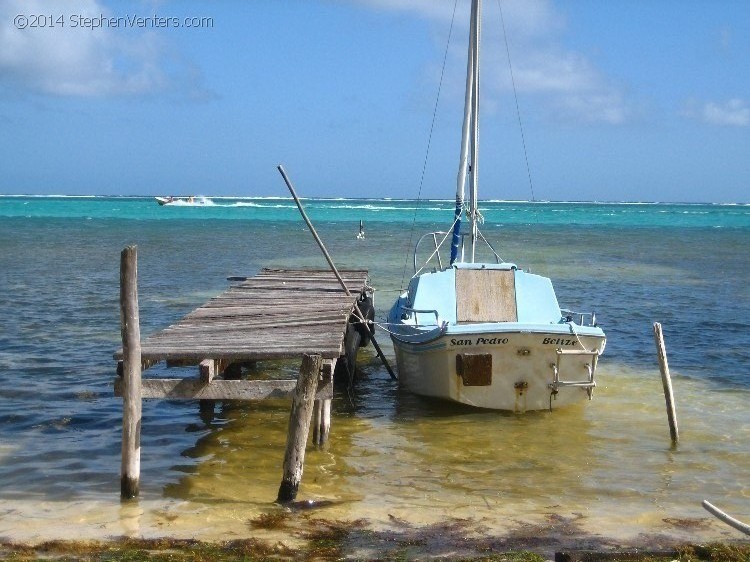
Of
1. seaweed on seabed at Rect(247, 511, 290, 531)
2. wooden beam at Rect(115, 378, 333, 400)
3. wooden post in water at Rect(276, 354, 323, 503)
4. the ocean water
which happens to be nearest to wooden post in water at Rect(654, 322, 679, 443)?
the ocean water

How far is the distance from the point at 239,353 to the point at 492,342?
3913mm

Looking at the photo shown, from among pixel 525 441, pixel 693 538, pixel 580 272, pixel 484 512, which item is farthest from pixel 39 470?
pixel 580 272

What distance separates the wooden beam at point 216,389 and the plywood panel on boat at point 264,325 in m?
0.48

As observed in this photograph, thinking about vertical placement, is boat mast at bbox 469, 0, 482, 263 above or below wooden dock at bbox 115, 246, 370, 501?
above

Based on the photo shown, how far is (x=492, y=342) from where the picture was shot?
12.6m

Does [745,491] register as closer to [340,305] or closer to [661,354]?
[661,354]

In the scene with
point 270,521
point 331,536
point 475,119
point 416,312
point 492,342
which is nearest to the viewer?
point 331,536

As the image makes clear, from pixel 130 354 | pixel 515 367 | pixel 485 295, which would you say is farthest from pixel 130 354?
pixel 485 295

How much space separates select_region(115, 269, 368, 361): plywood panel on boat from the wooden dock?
1cm

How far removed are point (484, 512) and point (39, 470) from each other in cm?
504

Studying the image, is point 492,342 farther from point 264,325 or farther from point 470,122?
point 470,122

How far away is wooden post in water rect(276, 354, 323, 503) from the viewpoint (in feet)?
29.9

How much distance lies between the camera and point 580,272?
36.8 m

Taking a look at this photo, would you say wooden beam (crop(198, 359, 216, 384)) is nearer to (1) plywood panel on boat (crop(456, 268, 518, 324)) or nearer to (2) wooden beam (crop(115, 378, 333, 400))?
(2) wooden beam (crop(115, 378, 333, 400))
